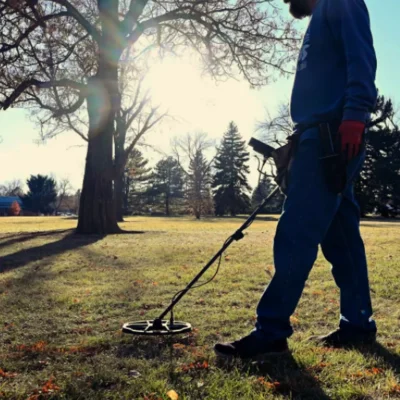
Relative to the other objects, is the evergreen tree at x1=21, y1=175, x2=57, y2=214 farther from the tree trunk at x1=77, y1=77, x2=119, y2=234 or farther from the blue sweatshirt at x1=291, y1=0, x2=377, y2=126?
the blue sweatshirt at x1=291, y1=0, x2=377, y2=126

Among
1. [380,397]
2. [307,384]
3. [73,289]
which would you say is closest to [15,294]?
[73,289]

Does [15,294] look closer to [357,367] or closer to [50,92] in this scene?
[357,367]

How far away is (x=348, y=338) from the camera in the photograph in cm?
283

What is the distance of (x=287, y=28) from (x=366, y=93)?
12.1 metres

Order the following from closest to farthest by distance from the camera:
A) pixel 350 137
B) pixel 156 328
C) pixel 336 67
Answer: pixel 350 137
pixel 336 67
pixel 156 328

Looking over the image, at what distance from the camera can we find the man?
255cm

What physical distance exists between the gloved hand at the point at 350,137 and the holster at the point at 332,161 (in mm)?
39

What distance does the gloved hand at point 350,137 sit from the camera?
2521 millimetres

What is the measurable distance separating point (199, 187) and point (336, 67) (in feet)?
152

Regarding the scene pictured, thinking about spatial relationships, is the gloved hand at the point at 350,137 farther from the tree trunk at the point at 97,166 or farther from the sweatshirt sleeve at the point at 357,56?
the tree trunk at the point at 97,166

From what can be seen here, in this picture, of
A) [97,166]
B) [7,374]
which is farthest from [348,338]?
[97,166]

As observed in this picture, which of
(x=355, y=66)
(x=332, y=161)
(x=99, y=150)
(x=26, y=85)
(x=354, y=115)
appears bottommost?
(x=332, y=161)

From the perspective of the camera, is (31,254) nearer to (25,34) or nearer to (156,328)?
(156,328)

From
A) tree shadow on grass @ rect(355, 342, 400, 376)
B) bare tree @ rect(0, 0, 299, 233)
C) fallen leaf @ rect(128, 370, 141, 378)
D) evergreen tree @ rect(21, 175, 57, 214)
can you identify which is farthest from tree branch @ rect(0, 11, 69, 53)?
evergreen tree @ rect(21, 175, 57, 214)
